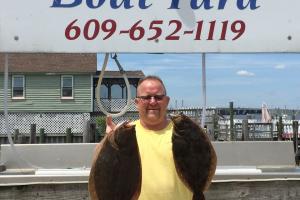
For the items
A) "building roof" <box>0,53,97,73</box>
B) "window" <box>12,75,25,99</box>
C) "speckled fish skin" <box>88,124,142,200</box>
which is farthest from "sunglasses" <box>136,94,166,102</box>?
"window" <box>12,75,25,99</box>

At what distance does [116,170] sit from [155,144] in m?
0.27

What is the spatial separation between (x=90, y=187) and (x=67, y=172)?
1.04m

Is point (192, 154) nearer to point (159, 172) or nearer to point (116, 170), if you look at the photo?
point (159, 172)

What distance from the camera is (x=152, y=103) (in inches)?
117

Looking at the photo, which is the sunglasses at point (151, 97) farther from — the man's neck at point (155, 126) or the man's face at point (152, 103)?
the man's neck at point (155, 126)

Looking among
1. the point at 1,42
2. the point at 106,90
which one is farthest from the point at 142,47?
the point at 106,90

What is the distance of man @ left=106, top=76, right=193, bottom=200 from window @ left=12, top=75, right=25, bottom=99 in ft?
117

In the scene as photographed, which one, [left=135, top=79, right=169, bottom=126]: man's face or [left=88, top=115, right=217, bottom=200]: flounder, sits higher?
[left=135, top=79, right=169, bottom=126]: man's face

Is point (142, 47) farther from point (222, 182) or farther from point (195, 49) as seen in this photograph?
point (222, 182)

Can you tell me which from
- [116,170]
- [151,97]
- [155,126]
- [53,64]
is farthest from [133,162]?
[53,64]

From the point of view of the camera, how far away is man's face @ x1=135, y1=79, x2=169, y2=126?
2975 mm

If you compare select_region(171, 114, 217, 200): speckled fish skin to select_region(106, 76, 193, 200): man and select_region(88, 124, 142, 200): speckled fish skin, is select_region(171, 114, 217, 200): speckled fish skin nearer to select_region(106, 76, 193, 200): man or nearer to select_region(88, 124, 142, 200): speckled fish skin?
select_region(106, 76, 193, 200): man

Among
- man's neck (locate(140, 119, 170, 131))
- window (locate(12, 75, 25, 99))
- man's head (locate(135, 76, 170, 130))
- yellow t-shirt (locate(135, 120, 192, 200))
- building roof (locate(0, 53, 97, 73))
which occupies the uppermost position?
building roof (locate(0, 53, 97, 73))

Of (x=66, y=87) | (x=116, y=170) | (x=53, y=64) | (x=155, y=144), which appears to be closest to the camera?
(x=116, y=170)
